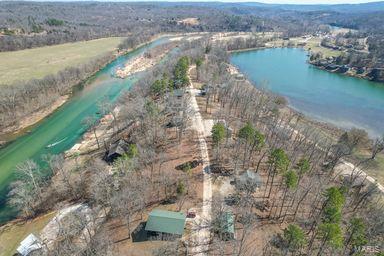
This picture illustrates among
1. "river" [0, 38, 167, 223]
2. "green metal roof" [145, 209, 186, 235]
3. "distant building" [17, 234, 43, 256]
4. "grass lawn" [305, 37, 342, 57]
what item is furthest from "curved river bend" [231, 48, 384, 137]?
"distant building" [17, 234, 43, 256]

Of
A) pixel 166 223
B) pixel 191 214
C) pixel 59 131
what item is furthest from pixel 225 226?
pixel 59 131

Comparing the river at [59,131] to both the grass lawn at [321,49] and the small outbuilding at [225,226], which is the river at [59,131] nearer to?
the small outbuilding at [225,226]

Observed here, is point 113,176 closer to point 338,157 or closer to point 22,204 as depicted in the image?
point 22,204

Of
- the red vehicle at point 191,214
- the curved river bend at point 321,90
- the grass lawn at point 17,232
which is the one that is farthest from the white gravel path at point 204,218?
the curved river bend at point 321,90

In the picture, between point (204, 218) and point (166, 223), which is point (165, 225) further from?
point (204, 218)

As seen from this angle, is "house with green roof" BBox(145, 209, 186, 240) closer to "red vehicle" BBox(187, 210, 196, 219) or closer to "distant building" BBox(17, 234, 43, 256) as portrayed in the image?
"red vehicle" BBox(187, 210, 196, 219)
